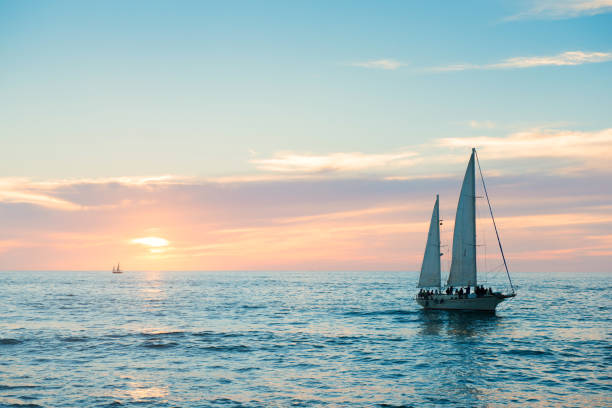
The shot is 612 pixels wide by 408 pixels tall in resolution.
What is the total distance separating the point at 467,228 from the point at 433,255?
8775 mm

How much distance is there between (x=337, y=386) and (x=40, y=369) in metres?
22.2

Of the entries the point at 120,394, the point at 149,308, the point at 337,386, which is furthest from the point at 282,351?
the point at 149,308

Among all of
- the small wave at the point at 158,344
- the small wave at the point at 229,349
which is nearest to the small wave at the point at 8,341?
the small wave at the point at 158,344

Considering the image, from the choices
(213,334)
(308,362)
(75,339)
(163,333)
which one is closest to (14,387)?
(308,362)

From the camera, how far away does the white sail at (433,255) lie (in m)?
78.1

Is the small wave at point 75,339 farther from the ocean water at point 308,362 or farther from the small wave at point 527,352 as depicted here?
the small wave at point 527,352

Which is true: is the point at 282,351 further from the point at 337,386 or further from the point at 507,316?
the point at 507,316

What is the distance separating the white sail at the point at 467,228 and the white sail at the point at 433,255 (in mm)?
6531

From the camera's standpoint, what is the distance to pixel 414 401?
97.5 ft

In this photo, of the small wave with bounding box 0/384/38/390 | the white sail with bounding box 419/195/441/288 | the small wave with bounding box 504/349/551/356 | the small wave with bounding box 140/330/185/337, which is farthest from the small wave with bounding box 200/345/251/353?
the white sail with bounding box 419/195/441/288

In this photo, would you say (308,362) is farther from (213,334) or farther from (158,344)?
(213,334)

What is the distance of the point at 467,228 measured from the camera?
234 ft

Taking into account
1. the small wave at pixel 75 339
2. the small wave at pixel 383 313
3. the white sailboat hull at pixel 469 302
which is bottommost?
the small wave at pixel 383 313

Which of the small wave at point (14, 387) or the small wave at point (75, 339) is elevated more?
the small wave at point (14, 387)
